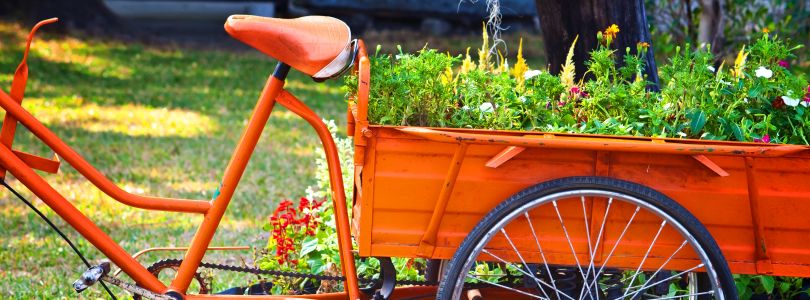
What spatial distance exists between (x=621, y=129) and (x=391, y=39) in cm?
1110

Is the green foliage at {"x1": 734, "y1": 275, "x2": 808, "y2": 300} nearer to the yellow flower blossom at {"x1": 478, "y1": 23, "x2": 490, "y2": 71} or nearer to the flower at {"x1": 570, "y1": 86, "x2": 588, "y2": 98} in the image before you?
the flower at {"x1": 570, "y1": 86, "x2": 588, "y2": 98}

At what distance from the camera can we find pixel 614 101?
2941 mm

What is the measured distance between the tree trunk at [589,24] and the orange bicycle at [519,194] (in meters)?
1.46

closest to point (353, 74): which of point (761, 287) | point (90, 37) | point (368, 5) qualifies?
point (761, 287)

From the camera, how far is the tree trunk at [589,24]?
4047 mm

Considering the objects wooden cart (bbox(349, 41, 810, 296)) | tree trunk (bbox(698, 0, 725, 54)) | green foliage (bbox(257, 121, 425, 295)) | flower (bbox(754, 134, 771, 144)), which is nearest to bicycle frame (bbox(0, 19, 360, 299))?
wooden cart (bbox(349, 41, 810, 296))

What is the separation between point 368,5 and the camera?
14.2 m

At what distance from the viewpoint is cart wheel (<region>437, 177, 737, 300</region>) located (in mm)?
2539

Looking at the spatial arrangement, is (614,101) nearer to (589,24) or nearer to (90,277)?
(589,24)

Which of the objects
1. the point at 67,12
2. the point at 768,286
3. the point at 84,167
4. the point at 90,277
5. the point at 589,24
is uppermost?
the point at 67,12

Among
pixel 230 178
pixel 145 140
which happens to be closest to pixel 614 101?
pixel 230 178

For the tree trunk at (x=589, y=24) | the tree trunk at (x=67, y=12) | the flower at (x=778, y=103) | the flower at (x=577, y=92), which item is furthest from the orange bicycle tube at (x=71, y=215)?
the tree trunk at (x=67, y=12)

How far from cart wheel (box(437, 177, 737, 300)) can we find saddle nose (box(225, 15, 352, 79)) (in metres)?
0.58

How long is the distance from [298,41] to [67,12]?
1082 cm
